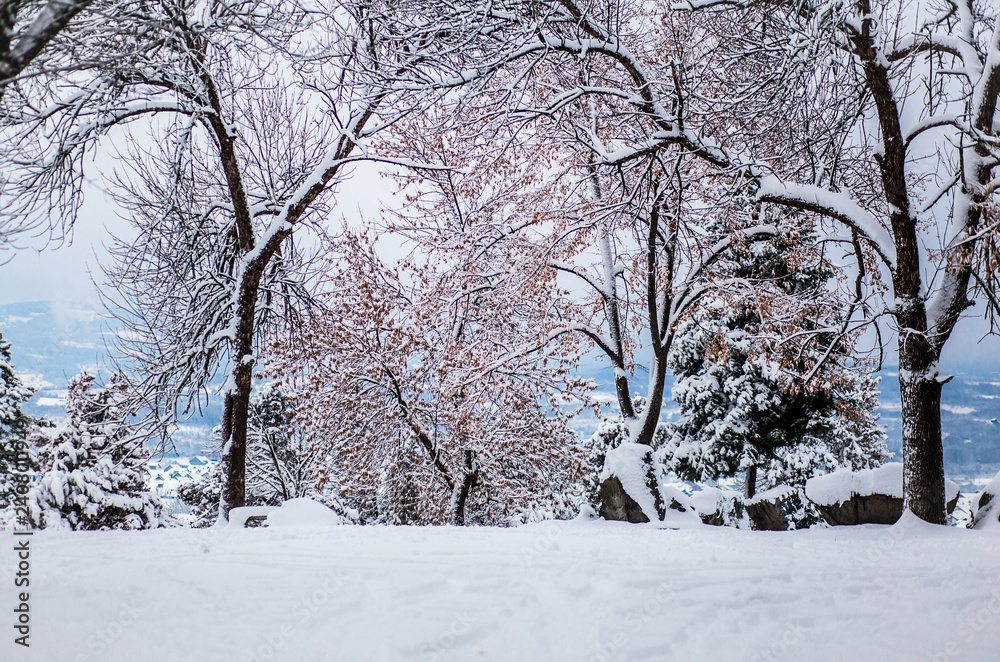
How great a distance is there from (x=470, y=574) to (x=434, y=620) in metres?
0.80

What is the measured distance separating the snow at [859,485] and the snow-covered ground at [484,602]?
11.9ft

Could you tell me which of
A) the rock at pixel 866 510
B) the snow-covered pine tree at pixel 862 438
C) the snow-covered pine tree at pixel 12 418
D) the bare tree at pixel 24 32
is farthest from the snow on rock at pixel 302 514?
the snow-covered pine tree at pixel 862 438

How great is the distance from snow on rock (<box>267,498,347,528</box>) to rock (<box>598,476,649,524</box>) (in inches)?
150

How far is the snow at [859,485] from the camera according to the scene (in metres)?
8.77

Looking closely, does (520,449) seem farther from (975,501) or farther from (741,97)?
(741,97)

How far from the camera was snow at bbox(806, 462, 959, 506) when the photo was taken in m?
8.77

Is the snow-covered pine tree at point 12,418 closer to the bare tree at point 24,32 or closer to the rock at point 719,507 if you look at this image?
the bare tree at point 24,32

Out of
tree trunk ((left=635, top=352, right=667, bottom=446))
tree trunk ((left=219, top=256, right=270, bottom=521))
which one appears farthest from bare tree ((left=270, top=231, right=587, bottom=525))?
tree trunk ((left=635, top=352, right=667, bottom=446))

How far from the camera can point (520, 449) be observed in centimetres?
1469

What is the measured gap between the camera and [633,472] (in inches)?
344

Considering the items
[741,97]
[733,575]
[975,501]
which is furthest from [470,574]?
[975,501]

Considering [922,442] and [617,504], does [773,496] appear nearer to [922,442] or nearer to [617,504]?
[922,442]

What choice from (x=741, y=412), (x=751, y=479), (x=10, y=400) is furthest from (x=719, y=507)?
(x=10, y=400)

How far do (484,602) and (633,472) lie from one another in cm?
565
